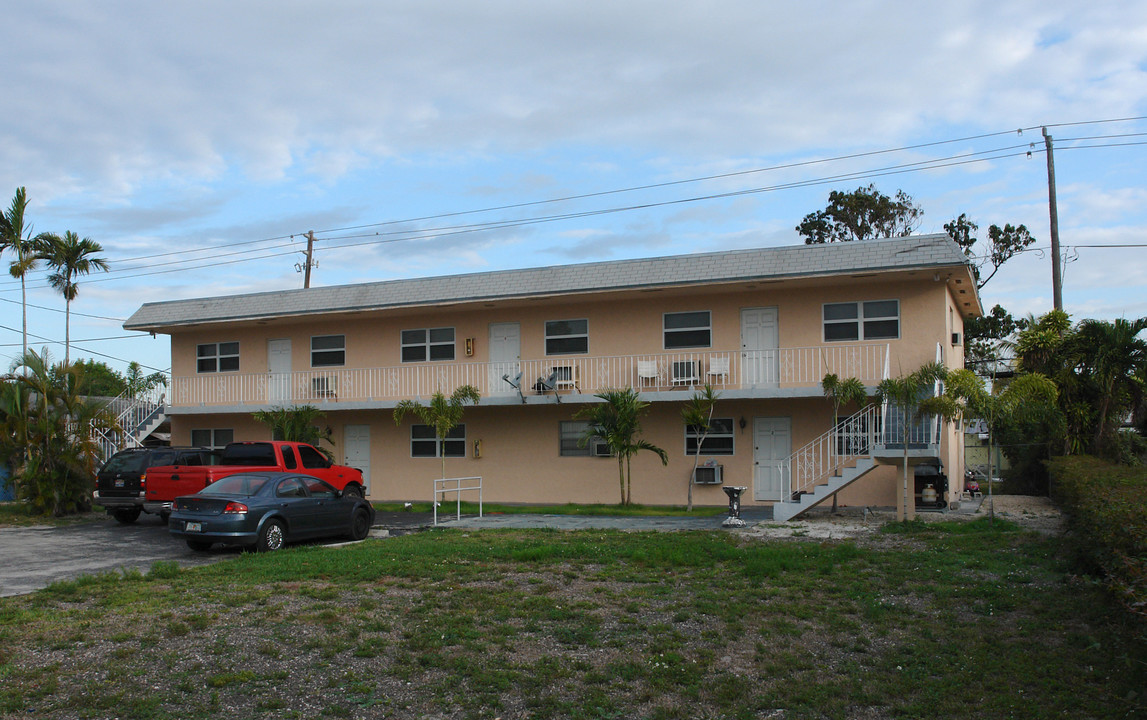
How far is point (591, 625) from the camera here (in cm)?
812

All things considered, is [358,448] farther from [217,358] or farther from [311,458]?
[311,458]

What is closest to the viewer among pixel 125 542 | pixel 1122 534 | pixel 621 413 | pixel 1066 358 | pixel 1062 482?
pixel 1122 534

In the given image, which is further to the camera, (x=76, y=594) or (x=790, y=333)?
(x=790, y=333)

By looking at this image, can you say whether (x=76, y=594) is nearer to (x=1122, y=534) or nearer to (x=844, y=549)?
(x=844, y=549)

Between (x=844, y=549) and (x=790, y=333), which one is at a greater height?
(x=790, y=333)

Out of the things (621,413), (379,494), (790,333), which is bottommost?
(379,494)

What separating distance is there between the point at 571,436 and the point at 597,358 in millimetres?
2253

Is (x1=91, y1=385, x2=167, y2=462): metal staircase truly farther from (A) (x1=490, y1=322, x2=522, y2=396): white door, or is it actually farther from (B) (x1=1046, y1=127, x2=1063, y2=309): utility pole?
(B) (x1=1046, y1=127, x2=1063, y2=309): utility pole

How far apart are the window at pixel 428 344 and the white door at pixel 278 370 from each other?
11.2 feet

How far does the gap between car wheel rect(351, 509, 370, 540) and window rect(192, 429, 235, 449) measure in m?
12.2

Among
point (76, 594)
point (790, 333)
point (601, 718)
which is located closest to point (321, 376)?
point (790, 333)

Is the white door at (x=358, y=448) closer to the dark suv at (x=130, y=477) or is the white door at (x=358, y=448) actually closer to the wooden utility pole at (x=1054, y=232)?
the dark suv at (x=130, y=477)

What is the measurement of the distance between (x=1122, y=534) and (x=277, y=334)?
74.7 feet

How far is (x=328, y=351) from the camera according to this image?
25.3 m
